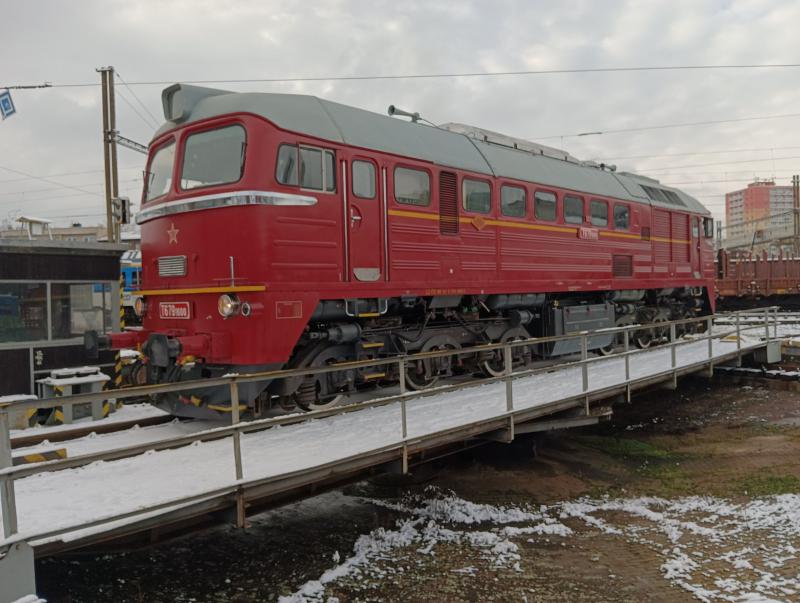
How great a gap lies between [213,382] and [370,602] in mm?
2666

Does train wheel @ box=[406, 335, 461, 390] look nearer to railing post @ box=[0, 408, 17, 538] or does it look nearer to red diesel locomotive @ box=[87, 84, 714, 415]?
red diesel locomotive @ box=[87, 84, 714, 415]

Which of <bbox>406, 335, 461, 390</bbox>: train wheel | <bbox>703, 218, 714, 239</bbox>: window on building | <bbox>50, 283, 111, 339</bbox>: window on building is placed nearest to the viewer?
<bbox>406, 335, 461, 390</bbox>: train wheel

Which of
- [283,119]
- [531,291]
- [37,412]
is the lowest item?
[37,412]

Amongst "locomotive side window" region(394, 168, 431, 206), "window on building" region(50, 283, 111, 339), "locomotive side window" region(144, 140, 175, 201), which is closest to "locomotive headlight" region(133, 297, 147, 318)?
"locomotive side window" region(144, 140, 175, 201)

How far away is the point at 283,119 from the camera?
24.3ft

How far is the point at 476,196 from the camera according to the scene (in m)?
9.98

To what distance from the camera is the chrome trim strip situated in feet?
23.3

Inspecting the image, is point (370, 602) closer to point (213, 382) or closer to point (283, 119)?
point (213, 382)

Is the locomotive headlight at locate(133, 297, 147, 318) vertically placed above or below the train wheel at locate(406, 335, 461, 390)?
above

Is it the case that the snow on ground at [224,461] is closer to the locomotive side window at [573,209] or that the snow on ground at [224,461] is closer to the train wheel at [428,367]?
the train wheel at [428,367]

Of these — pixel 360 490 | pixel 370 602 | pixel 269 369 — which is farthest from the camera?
pixel 360 490

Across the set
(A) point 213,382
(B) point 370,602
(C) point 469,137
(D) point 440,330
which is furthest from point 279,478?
(C) point 469,137

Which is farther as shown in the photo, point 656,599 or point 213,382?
point 656,599

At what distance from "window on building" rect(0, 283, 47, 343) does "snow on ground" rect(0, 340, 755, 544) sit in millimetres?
5249
